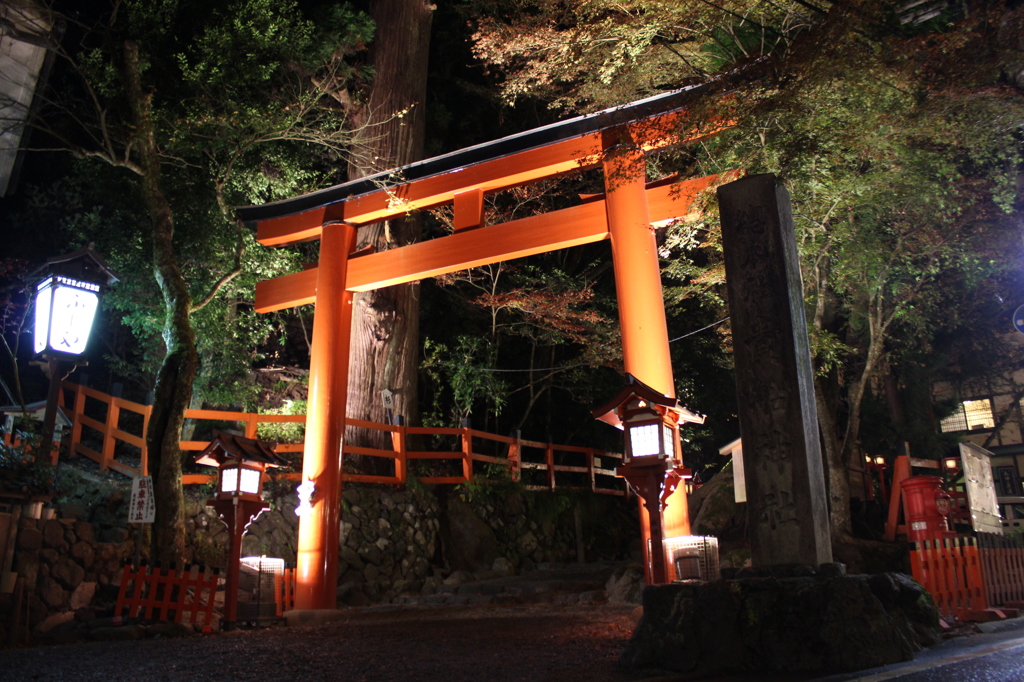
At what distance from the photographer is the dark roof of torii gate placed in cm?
754

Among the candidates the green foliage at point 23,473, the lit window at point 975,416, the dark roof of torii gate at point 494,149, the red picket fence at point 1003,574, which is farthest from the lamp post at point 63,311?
the lit window at point 975,416

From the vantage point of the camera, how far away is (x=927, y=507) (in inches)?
361

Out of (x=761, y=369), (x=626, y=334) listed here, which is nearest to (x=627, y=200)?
(x=626, y=334)

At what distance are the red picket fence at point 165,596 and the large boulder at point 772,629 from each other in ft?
17.0

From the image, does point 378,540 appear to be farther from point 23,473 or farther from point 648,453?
point 648,453

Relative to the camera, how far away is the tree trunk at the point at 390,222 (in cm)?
1160

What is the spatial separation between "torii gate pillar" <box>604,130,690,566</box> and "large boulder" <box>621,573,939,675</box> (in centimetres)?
271

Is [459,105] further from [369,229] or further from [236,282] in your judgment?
[236,282]

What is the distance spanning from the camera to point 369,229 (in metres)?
11.9

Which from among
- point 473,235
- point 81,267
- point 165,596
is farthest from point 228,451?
point 473,235

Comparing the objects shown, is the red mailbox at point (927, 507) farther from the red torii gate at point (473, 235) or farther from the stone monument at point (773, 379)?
the stone monument at point (773, 379)

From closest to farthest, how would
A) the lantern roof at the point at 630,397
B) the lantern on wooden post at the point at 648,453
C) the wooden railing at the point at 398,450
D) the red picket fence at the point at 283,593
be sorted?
the lantern on wooden post at the point at 648,453
the lantern roof at the point at 630,397
the red picket fence at the point at 283,593
the wooden railing at the point at 398,450

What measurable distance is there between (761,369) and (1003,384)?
24.1 metres

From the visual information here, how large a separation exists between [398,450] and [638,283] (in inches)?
215
